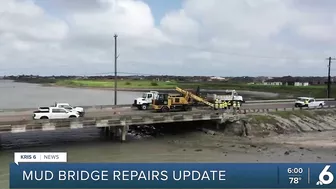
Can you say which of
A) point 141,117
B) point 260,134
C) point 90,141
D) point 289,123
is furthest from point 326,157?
point 90,141

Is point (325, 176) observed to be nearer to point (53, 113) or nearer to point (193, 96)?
point (53, 113)

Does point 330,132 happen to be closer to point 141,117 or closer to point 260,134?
point 260,134

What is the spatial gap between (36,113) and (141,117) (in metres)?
9.19

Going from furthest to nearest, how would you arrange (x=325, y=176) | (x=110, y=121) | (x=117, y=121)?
(x=117, y=121)
(x=110, y=121)
(x=325, y=176)

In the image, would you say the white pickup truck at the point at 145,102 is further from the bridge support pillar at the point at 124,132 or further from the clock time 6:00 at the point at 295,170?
the clock time 6:00 at the point at 295,170

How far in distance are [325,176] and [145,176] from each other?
682 cm

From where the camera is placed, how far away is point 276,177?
14367 mm

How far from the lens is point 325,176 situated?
49.0ft

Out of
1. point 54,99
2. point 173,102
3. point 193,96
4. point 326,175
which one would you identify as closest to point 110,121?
point 173,102

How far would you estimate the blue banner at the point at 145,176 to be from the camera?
13.5m

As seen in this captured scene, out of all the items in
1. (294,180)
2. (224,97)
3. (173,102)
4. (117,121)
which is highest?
(224,97)

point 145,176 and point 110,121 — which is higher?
point 110,121

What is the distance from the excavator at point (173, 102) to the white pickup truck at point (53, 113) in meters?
9.82

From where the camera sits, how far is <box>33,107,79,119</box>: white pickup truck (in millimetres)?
34469
